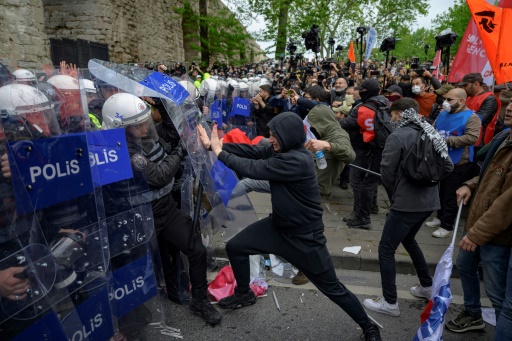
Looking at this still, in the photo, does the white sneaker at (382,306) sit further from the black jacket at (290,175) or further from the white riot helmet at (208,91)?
the white riot helmet at (208,91)

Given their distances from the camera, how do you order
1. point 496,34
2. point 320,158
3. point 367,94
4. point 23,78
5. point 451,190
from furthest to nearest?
point 367,94 < point 451,190 < point 320,158 < point 496,34 < point 23,78

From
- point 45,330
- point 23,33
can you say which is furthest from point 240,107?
point 23,33

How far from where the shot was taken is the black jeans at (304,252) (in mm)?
2764

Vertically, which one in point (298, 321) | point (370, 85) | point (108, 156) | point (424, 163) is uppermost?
point (370, 85)

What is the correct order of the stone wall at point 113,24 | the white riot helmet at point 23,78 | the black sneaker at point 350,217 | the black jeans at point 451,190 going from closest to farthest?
the white riot helmet at point 23,78 → the black jeans at point 451,190 → the black sneaker at point 350,217 → the stone wall at point 113,24

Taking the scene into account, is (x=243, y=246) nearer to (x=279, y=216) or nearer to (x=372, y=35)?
(x=279, y=216)

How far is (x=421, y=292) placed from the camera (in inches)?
139

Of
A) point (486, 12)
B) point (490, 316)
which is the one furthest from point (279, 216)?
point (486, 12)

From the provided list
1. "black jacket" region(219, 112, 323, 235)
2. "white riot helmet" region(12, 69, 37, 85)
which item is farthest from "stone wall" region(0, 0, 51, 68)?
"black jacket" region(219, 112, 323, 235)

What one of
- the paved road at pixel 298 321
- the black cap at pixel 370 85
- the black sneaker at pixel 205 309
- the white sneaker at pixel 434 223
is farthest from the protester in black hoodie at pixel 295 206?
the white sneaker at pixel 434 223

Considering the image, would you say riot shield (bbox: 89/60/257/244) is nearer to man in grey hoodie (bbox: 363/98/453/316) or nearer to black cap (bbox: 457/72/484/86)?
man in grey hoodie (bbox: 363/98/453/316)

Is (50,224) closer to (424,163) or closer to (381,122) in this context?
(424,163)

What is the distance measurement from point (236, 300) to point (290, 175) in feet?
4.73

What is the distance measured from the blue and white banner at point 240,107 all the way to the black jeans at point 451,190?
388 centimetres
